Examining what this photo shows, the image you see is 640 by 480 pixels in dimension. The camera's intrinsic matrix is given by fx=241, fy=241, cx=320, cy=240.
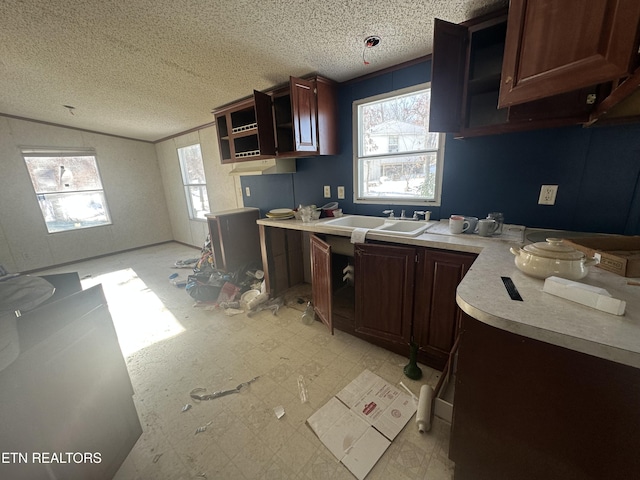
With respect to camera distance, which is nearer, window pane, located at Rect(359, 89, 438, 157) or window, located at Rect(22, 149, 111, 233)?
window pane, located at Rect(359, 89, 438, 157)

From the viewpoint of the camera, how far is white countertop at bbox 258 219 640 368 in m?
0.60

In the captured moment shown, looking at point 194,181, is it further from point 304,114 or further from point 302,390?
point 302,390

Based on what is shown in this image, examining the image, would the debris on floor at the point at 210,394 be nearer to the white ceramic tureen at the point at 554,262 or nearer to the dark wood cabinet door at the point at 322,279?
the dark wood cabinet door at the point at 322,279

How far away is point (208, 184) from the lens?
4312 millimetres

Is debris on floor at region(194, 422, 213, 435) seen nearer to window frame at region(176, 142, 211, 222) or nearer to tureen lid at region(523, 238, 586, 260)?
tureen lid at region(523, 238, 586, 260)

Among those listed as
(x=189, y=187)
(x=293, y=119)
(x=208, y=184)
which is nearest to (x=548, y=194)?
(x=293, y=119)

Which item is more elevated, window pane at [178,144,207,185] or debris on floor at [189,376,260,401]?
window pane at [178,144,207,185]

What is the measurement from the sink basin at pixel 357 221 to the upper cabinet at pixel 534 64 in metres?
0.92

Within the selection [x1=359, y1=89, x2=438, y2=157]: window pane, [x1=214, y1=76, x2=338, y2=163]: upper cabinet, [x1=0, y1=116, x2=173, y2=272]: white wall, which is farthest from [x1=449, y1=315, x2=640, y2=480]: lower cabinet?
[x1=0, y1=116, x2=173, y2=272]: white wall

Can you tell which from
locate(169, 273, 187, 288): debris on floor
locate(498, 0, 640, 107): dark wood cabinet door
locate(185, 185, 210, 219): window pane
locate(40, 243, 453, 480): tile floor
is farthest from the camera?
locate(185, 185, 210, 219): window pane

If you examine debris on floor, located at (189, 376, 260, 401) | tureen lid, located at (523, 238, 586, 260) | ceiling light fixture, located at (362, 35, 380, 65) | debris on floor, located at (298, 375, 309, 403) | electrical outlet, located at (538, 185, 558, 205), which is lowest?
debris on floor, located at (189, 376, 260, 401)

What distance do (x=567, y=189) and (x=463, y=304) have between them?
53.8 inches

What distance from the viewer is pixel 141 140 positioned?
5.06 metres

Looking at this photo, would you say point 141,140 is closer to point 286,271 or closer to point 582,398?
point 286,271
